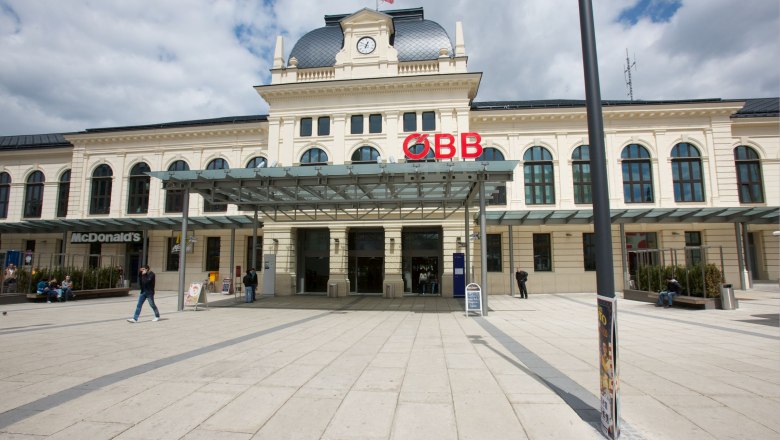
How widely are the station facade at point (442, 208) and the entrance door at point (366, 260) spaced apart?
93 millimetres

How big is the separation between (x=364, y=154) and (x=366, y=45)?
7.47 meters

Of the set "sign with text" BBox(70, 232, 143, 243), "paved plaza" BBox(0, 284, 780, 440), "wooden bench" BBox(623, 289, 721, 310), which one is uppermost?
"sign with text" BBox(70, 232, 143, 243)

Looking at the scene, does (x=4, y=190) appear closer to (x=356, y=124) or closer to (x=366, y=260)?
(x=356, y=124)

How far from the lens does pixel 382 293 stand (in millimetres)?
24938

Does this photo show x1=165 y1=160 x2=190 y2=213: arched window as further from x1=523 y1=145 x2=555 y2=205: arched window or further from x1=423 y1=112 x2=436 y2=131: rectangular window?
x1=523 y1=145 x2=555 y2=205: arched window

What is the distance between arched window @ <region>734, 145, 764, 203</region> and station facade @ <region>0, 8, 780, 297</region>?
0.07 meters

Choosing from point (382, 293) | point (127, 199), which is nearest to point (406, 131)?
point (382, 293)

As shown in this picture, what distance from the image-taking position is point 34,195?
31469mm

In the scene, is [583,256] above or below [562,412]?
above

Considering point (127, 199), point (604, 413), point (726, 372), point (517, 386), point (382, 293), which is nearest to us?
point (604, 413)

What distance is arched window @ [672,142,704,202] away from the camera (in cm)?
2519

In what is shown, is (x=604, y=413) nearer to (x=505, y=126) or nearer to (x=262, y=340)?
(x=262, y=340)

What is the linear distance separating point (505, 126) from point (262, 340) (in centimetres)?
2213

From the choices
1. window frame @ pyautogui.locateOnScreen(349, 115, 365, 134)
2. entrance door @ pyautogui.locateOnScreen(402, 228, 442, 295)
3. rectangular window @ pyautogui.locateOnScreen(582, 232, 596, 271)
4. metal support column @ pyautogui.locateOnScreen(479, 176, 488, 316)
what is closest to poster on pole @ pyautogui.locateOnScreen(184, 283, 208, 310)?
metal support column @ pyautogui.locateOnScreen(479, 176, 488, 316)
